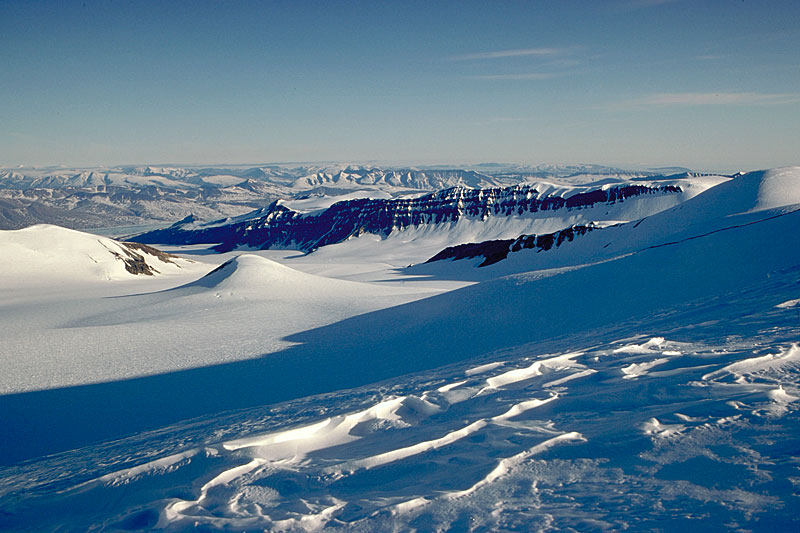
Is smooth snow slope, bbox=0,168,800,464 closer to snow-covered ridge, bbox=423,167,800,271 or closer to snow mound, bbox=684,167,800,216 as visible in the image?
snow-covered ridge, bbox=423,167,800,271

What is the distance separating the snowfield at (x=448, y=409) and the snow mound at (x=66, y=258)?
38450mm

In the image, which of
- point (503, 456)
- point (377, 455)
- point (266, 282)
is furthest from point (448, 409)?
point (266, 282)

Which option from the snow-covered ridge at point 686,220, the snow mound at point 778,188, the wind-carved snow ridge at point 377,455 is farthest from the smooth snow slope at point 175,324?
the snow mound at point 778,188

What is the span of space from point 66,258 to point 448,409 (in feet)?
215

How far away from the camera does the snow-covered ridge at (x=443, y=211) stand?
117188mm

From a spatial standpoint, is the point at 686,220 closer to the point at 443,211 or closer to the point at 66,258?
the point at 66,258

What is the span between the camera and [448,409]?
6637 mm

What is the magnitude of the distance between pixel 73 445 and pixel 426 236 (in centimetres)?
12765

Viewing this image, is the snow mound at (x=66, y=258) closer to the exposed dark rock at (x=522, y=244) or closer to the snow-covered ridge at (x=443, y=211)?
the exposed dark rock at (x=522, y=244)

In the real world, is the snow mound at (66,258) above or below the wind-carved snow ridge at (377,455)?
below

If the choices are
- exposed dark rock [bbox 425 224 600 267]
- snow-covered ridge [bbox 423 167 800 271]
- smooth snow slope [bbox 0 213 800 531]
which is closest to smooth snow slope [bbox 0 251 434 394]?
smooth snow slope [bbox 0 213 800 531]

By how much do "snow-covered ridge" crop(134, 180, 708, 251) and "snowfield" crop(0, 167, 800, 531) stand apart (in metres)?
102

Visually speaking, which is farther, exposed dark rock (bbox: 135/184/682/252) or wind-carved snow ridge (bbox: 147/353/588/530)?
exposed dark rock (bbox: 135/184/682/252)

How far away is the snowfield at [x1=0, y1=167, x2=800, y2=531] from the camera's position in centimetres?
380
